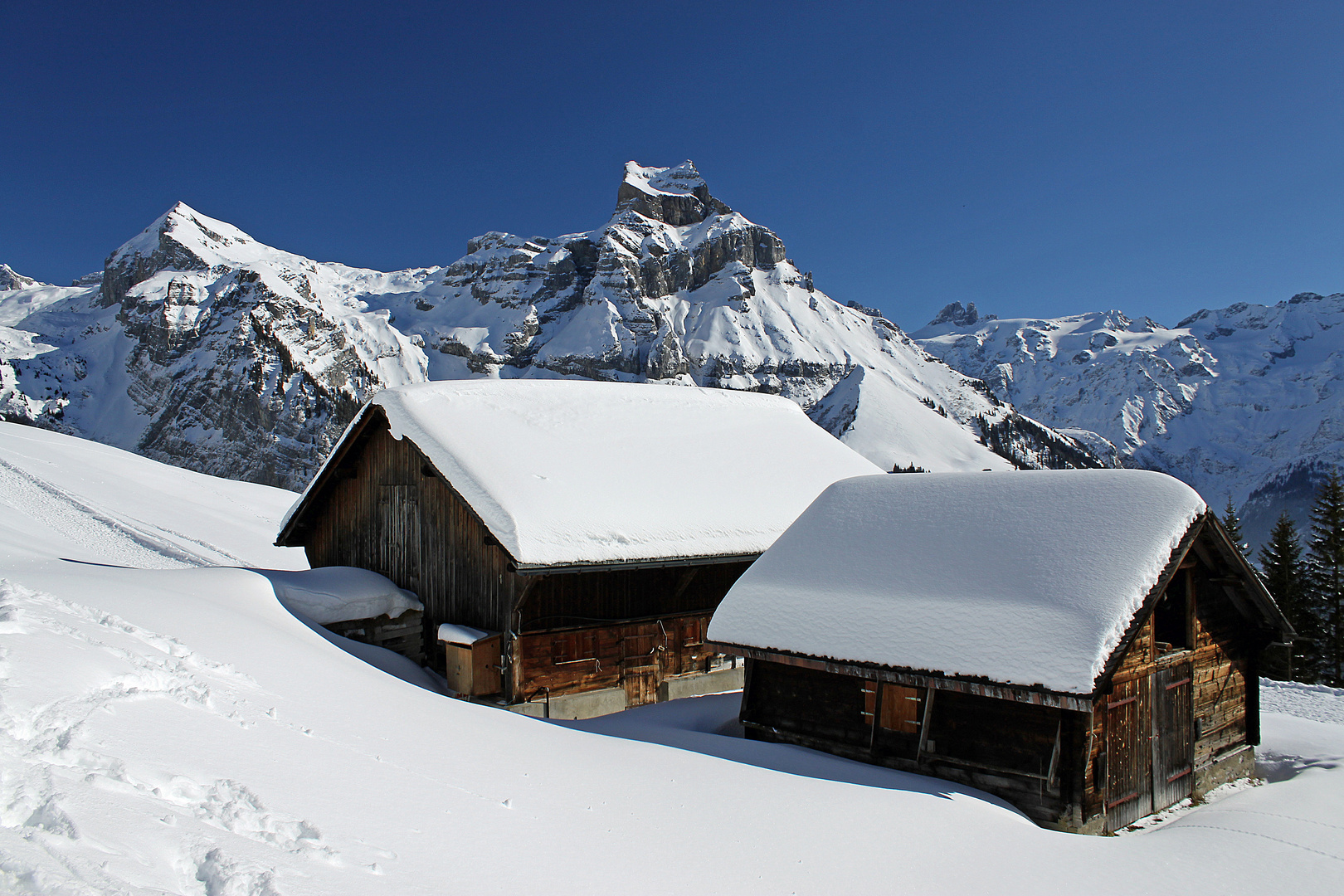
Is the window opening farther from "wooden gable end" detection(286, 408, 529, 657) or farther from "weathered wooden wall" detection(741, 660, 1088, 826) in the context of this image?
"wooden gable end" detection(286, 408, 529, 657)

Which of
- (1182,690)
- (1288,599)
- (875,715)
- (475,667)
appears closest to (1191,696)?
(1182,690)

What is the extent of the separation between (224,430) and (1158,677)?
462 ft

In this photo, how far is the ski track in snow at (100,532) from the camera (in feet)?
74.1

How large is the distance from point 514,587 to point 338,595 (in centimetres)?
312

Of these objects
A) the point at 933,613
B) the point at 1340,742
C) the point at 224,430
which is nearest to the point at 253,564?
the point at 933,613

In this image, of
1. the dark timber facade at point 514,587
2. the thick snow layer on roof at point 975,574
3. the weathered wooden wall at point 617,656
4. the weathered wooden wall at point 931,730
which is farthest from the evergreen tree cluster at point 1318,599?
the weathered wooden wall at point 931,730

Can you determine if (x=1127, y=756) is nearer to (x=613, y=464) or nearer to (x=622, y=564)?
(x=622, y=564)

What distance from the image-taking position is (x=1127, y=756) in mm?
9852

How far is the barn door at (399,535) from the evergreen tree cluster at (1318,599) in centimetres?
3059

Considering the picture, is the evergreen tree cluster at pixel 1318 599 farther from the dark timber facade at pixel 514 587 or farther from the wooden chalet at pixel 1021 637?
the dark timber facade at pixel 514 587

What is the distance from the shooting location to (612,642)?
14.1m

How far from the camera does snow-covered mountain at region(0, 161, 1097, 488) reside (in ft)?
417

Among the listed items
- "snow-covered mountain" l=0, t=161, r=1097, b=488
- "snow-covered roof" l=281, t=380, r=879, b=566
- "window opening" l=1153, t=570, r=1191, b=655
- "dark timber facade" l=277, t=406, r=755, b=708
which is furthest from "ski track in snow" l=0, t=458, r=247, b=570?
"snow-covered mountain" l=0, t=161, r=1097, b=488

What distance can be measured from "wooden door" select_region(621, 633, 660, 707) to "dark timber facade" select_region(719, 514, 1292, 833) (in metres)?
3.18
